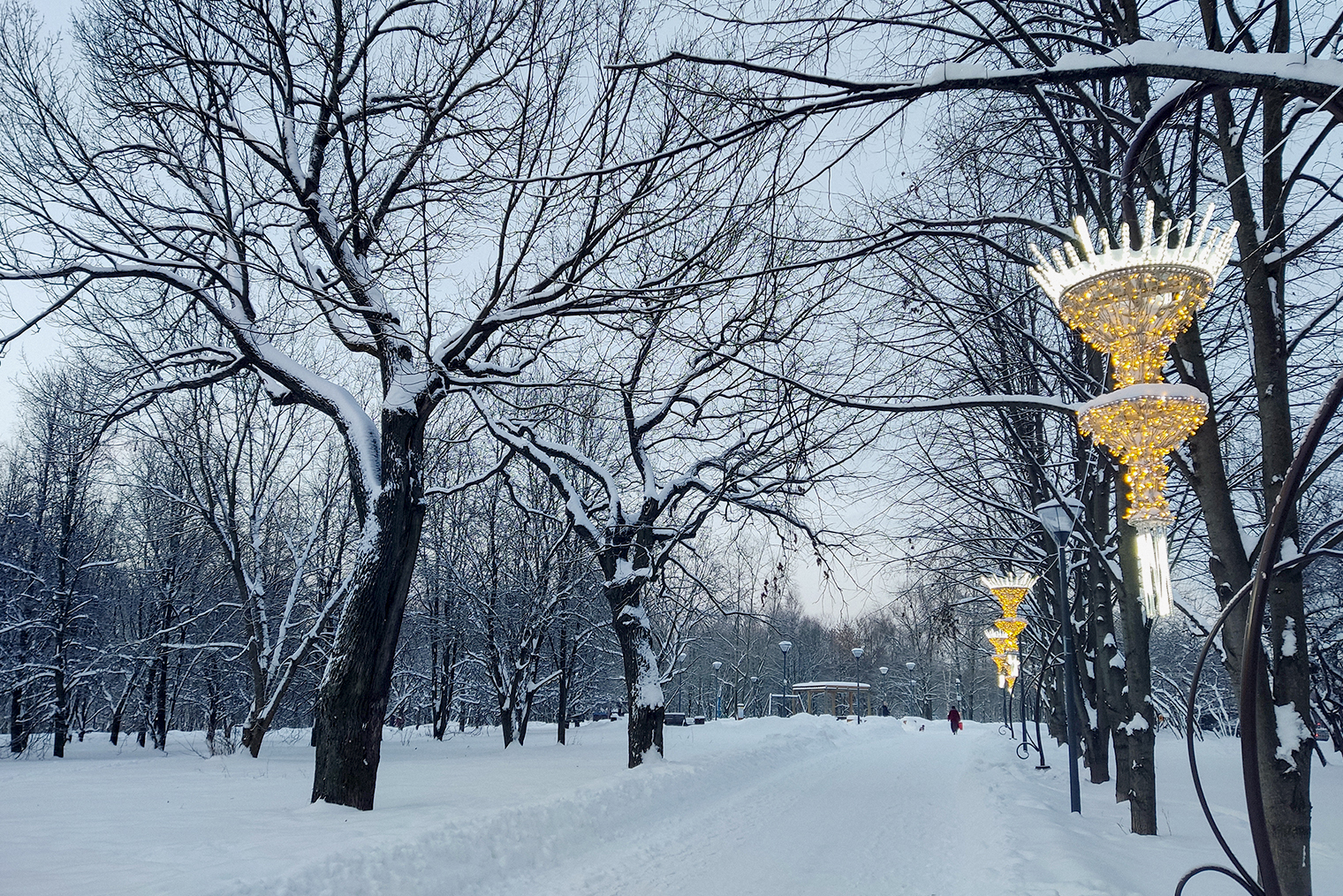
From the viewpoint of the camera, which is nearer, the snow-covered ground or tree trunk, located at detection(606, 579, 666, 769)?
the snow-covered ground

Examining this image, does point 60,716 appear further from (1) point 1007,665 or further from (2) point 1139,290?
(2) point 1139,290

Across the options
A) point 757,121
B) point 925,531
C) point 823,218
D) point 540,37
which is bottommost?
point 925,531

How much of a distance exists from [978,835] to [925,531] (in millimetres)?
6069

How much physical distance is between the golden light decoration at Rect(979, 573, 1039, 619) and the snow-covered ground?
12.3ft

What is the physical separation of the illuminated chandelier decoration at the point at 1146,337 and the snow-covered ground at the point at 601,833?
2995 mm

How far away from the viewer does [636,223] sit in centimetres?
835

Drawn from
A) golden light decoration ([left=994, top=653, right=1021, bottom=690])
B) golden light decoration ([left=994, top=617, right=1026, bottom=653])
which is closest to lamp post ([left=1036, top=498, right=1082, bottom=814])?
golden light decoration ([left=994, top=617, right=1026, bottom=653])

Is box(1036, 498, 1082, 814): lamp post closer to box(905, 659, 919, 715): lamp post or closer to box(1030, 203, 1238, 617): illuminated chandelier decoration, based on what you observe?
box(1030, 203, 1238, 617): illuminated chandelier decoration

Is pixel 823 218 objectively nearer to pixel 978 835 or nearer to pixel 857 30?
pixel 857 30

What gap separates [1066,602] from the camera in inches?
459

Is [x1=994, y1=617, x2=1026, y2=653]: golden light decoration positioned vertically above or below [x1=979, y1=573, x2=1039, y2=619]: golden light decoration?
below

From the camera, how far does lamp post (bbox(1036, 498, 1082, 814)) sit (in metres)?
10.8

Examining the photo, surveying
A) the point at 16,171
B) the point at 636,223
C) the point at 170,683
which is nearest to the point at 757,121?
the point at 636,223

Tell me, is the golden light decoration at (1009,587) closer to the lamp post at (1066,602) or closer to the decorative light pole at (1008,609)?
the decorative light pole at (1008,609)
